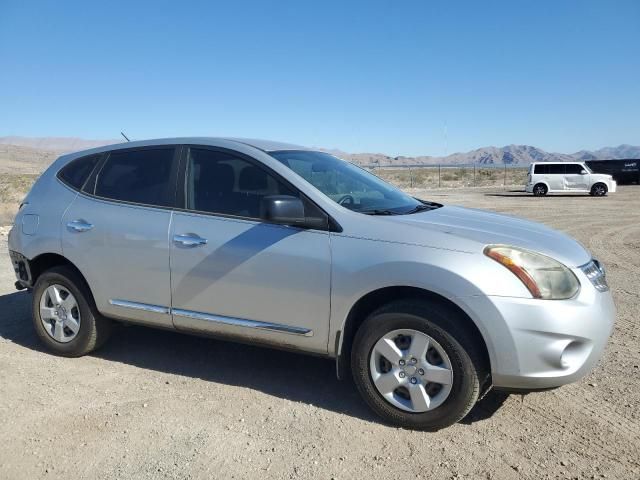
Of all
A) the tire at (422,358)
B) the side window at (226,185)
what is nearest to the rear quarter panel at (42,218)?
the side window at (226,185)

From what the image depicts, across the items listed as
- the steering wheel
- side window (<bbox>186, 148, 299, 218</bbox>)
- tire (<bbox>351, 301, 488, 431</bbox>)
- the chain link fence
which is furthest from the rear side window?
tire (<bbox>351, 301, 488, 431</bbox>)

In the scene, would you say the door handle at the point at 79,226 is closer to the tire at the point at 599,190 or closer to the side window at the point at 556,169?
the side window at the point at 556,169

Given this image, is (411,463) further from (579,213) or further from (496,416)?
(579,213)

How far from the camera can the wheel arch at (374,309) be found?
3.25m

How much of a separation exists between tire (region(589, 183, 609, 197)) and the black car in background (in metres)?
10.3

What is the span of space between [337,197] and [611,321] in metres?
1.90

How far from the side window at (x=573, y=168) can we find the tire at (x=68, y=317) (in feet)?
91.5

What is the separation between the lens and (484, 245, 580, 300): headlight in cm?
312

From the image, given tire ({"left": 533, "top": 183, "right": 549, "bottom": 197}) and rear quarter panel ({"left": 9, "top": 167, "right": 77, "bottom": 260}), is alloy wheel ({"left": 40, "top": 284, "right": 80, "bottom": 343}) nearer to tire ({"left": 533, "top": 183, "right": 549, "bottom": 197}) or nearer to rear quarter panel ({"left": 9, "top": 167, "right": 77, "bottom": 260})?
rear quarter panel ({"left": 9, "top": 167, "right": 77, "bottom": 260})

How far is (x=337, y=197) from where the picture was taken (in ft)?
12.5

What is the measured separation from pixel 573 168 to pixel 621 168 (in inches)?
449

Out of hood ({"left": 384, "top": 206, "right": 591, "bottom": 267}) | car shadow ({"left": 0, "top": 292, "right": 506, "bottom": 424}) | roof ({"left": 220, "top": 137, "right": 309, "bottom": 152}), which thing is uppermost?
roof ({"left": 220, "top": 137, "right": 309, "bottom": 152})

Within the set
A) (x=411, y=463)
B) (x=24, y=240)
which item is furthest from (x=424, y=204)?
(x=24, y=240)

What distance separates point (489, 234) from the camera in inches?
135
